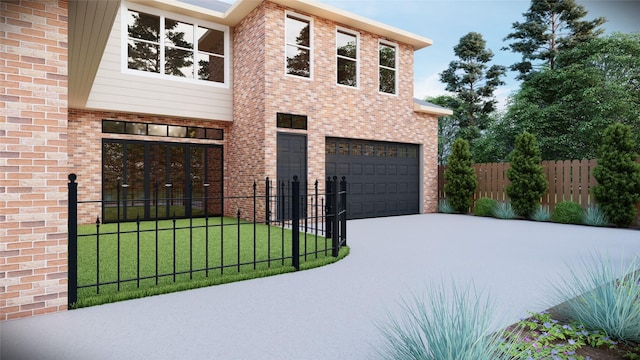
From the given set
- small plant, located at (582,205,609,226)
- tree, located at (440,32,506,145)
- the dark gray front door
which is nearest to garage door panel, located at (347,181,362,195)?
the dark gray front door

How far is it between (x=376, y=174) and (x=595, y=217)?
6.73 meters

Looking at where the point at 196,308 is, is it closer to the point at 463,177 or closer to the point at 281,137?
the point at 281,137

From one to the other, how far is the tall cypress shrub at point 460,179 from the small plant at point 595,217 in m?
3.79

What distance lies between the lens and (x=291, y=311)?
3770 mm

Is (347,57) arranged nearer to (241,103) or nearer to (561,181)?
(241,103)

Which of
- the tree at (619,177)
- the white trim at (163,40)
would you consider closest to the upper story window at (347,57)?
the white trim at (163,40)

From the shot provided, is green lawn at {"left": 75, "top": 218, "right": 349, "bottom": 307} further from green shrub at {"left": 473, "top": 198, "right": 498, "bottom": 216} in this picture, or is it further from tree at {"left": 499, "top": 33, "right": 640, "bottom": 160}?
tree at {"left": 499, "top": 33, "right": 640, "bottom": 160}

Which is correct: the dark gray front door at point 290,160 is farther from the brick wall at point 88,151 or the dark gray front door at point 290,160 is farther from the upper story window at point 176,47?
the brick wall at point 88,151

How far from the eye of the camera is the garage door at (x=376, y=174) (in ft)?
40.4

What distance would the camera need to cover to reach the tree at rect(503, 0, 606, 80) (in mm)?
22188

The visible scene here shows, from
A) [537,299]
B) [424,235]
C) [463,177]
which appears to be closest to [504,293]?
[537,299]

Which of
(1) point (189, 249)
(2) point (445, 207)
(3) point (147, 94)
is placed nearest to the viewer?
(1) point (189, 249)

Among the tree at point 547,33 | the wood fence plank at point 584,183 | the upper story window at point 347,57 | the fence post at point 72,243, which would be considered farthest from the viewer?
the tree at point 547,33

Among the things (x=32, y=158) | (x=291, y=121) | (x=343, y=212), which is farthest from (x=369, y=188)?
(x=32, y=158)
